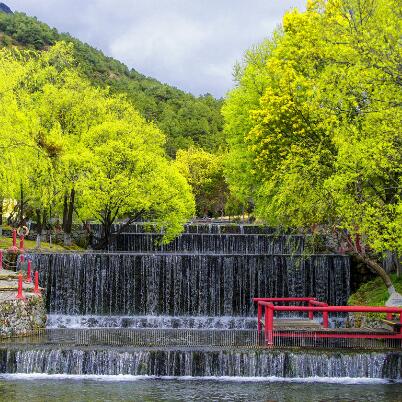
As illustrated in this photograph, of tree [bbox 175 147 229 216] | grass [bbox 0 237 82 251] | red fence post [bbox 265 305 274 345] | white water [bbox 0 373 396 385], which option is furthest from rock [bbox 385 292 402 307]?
tree [bbox 175 147 229 216]

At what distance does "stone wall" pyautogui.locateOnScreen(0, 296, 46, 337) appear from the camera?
22.5m

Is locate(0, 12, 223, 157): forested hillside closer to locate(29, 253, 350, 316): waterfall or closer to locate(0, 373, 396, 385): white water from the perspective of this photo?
locate(29, 253, 350, 316): waterfall

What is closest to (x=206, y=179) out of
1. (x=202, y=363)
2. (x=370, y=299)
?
(x=370, y=299)

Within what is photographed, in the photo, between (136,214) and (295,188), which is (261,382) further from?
(136,214)

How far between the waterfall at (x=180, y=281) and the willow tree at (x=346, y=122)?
17.9ft

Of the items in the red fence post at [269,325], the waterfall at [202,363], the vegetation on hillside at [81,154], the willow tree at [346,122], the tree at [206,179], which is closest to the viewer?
the willow tree at [346,122]

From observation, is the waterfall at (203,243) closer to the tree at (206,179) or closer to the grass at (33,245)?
the grass at (33,245)

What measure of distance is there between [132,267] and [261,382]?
1440cm

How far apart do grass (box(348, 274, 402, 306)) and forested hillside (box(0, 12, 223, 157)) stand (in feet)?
222

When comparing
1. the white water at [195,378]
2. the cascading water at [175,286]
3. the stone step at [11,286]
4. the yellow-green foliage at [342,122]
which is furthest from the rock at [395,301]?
the stone step at [11,286]

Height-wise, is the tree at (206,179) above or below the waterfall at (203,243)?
above

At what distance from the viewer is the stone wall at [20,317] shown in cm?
2247

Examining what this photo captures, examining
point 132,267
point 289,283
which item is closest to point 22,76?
point 132,267

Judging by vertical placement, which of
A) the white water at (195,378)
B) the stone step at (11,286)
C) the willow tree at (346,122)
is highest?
the willow tree at (346,122)
